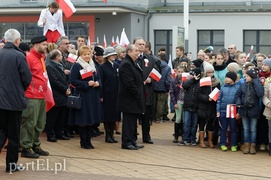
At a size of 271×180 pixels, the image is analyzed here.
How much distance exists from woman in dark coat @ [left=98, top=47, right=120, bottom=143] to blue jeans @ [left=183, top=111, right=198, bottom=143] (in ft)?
4.71

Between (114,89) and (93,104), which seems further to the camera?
(114,89)

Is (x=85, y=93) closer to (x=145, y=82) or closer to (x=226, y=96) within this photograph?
(x=145, y=82)

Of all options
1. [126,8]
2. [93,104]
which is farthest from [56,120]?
[126,8]

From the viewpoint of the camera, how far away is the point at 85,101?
454 inches

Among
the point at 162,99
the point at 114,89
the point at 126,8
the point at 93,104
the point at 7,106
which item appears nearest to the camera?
the point at 7,106

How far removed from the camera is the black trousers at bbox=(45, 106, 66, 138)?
40.5ft

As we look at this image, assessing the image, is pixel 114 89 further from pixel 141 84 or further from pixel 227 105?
pixel 227 105

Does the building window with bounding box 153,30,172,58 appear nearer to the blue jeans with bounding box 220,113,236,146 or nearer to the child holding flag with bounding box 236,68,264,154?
the blue jeans with bounding box 220,113,236,146

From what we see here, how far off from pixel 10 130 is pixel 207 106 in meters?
4.60

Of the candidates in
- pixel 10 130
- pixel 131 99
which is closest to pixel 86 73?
pixel 131 99

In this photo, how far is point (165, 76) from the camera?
1636 cm

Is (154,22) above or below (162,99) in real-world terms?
above

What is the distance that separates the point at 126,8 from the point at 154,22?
2.79 meters

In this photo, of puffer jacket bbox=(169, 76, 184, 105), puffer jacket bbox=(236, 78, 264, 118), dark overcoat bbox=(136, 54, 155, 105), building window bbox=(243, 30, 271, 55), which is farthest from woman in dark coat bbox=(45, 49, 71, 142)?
building window bbox=(243, 30, 271, 55)
